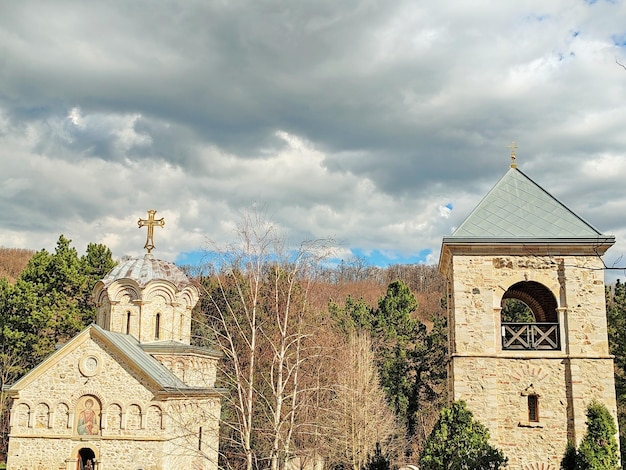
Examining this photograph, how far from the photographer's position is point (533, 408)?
11977 mm

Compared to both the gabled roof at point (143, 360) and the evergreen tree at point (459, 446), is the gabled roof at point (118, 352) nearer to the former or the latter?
the gabled roof at point (143, 360)

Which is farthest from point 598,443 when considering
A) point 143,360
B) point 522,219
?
point 143,360

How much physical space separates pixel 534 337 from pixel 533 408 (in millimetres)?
1437

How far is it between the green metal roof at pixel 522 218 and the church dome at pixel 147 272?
14.6 meters

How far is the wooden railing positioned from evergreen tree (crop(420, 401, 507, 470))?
1.86 m

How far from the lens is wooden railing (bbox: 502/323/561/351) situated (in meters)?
12.4

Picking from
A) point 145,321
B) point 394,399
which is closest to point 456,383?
point 145,321

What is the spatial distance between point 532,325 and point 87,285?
27696mm

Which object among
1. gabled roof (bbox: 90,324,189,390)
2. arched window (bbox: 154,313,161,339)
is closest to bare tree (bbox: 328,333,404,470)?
gabled roof (bbox: 90,324,189,390)

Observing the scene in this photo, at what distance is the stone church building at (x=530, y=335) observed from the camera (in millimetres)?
11789

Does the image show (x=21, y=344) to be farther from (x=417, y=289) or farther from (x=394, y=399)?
(x=417, y=289)

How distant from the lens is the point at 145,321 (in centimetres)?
2331

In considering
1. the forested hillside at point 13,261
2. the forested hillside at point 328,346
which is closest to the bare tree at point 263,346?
the forested hillside at point 328,346

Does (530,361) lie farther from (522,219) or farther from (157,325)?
(157,325)
